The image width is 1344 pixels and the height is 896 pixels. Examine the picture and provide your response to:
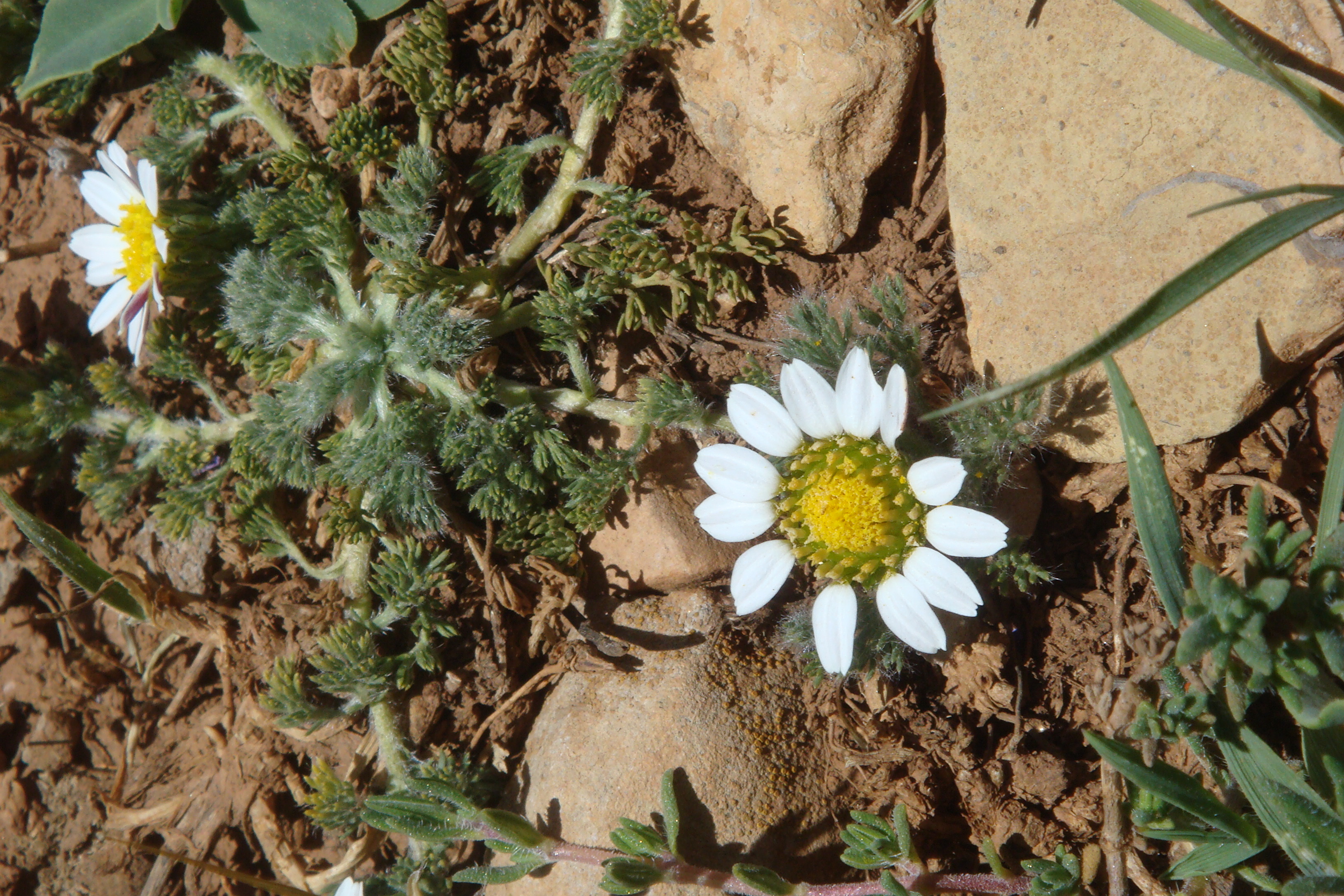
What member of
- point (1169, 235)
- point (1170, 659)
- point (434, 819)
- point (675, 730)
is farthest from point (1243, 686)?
point (434, 819)

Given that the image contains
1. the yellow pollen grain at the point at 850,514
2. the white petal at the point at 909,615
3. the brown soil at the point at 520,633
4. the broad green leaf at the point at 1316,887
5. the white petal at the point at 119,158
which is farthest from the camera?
the white petal at the point at 119,158

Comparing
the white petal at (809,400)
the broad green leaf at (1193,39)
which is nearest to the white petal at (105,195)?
the white petal at (809,400)

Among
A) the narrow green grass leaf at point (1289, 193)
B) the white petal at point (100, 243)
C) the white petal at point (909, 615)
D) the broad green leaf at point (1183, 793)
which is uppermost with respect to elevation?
the narrow green grass leaf at point (1289, 193)

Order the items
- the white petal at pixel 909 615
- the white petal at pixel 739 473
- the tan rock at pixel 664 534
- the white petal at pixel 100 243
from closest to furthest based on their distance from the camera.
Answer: the white petal at pixel 909 615 → the white petal at pixel 739 473 → the tan rock at pixel 664 534 → the white petal at pixel 100 243

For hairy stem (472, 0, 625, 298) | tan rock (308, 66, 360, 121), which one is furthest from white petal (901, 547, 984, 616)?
tan rock (308, 66, 360, 121)

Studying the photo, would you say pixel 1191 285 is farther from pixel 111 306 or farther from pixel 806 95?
pixel 111 306

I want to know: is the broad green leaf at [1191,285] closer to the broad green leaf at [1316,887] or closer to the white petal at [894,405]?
the white petal at [894,405]
